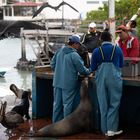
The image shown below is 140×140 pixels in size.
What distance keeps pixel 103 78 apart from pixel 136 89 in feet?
3.87

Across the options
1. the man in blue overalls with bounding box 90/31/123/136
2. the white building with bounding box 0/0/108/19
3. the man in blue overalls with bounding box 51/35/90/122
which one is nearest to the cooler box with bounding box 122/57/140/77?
the man in blue overalls with bounding box 90/31/123/136

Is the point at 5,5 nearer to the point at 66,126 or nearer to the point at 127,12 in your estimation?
the point at 127,12

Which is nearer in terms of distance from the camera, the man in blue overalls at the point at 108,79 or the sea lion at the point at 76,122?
the man in blue overalls at the point at 108,79

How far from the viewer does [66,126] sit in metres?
8.66

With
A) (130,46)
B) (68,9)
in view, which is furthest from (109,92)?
(68,9)

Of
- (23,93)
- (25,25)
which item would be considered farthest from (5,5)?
(23,93)

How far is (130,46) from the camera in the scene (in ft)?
29.7

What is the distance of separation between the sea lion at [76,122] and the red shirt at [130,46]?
3.33 ft

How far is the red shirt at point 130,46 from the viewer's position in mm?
8955

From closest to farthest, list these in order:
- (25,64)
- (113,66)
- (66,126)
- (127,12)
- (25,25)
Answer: (113,66) < (66,126) < (25,25) < (25,64) < (127,12)

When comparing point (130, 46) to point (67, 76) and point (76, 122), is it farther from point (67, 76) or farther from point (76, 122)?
point (76, 122)

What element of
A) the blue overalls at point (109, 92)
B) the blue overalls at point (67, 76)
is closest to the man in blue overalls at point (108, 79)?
the blue overalls at point (109, 92)

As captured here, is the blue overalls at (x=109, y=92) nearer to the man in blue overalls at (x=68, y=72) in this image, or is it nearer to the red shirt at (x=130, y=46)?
the man in blue overalls at (x=68, y=72)

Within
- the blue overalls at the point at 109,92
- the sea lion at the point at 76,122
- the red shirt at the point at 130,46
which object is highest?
the red shirt at the point at 130,46
